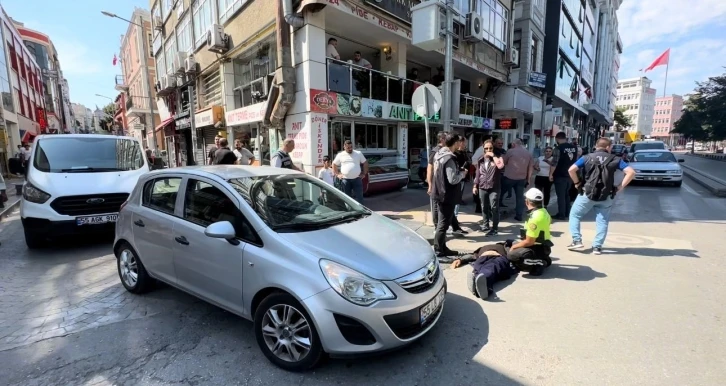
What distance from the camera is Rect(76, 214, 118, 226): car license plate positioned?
5.26 meters

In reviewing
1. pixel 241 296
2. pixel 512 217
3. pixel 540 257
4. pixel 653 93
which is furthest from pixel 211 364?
pixel 653 93

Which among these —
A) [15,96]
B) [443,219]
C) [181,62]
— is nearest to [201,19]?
[181,62]

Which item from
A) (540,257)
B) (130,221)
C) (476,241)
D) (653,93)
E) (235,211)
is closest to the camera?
(235,211)

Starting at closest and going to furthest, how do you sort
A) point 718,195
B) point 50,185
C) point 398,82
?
point 50,185, point 718,195, point 398,82

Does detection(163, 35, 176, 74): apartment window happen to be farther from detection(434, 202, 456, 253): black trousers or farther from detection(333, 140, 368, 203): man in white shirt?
detection(434, 202, 456, 253): black trousers

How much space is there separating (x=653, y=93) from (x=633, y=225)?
Result: 127 m

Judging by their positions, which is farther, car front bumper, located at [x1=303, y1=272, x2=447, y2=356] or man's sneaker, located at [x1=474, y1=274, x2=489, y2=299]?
man's sneaker, located at [x1=474, y1=274, x2=489, y2=299]

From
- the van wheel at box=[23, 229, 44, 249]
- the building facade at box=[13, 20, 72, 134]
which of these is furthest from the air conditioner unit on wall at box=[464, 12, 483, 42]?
the building facade at box=[13, 20, 72, 134]

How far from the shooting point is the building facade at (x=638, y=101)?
96.1 metres

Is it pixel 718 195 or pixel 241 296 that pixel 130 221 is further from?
pixel 718 195

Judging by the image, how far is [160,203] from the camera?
12.0ft

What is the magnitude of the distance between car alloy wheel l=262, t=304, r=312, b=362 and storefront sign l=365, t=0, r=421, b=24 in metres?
9.10

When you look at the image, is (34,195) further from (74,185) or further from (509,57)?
(509,57)

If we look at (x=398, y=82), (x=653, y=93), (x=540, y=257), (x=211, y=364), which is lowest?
(x=211, y=364)
